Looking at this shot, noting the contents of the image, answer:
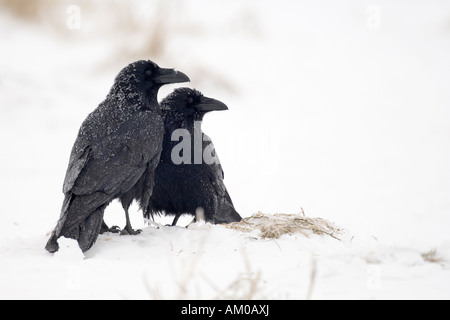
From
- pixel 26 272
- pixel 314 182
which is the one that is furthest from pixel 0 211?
pixel 314 182

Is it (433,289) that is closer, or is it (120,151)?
(433,289)

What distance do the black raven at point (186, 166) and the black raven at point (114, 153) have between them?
0.44 metres

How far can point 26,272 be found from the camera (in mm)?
4344

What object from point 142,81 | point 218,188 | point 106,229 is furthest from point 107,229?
point 142,81

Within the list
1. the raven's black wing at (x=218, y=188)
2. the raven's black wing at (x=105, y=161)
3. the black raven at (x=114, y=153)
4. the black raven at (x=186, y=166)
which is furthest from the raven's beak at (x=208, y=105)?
the raven's black wing at (x=105, y=161)

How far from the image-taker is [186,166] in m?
6.23

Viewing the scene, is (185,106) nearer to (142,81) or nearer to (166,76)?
(166,76)

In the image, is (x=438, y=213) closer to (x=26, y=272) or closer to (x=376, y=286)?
(x=376, y=286)

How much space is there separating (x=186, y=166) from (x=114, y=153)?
1.06m

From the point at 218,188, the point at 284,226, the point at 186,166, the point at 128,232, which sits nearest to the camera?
the point at 284,226

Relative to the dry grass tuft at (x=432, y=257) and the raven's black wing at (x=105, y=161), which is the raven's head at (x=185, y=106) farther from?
the dry grass tuft at (x=432, y=257)
